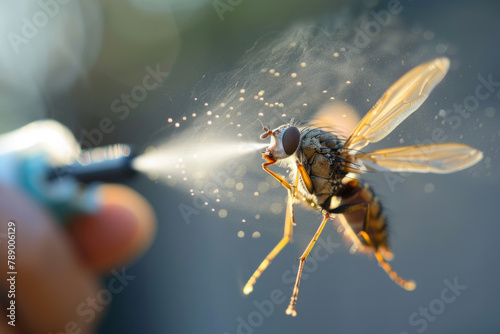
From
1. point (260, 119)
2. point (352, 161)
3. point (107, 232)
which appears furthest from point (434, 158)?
point (107, 232)

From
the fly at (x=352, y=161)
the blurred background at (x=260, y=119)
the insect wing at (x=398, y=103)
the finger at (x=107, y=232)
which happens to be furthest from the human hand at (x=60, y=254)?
the insect wing at (x=398, y=103)

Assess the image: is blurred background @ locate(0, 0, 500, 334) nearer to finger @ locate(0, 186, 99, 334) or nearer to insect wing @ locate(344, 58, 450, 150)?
insect wing @ locate(344, 58, 450, 150)

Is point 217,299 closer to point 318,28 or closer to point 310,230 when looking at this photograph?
point 310,230

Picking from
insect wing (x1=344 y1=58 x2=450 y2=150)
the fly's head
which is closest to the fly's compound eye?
the fly's head

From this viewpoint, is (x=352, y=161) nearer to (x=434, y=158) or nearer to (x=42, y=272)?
(x=434, y=158)

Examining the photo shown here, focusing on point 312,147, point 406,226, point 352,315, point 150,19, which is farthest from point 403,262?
point 150,19

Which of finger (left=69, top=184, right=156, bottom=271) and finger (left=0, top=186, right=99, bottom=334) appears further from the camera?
finger (left=69, top=184, right=156, bottom=271)
